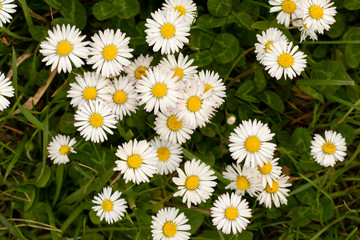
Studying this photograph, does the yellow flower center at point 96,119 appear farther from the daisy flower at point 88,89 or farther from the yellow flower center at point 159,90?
the yellow flower center at point 159,90

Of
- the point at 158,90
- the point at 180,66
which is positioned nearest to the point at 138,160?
the point at 158,90

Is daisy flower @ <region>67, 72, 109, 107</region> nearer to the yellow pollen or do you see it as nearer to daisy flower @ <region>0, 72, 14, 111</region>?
the yellow pollen

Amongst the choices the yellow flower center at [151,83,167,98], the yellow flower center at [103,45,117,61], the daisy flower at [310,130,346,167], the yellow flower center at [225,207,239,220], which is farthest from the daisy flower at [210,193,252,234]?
the yellow flower center at [103,45,117,61]

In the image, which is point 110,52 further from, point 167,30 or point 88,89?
point 167,30

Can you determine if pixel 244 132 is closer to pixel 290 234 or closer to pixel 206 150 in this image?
pixel 206 150

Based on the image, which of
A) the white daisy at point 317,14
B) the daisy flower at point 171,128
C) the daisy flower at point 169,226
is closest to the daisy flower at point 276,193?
the daisy flower at point 169,226

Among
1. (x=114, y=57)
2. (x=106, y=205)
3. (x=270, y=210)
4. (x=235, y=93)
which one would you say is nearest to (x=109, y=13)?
(x=114, y=57)
